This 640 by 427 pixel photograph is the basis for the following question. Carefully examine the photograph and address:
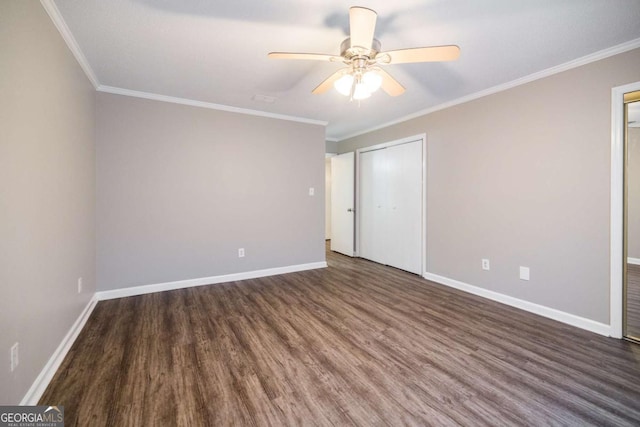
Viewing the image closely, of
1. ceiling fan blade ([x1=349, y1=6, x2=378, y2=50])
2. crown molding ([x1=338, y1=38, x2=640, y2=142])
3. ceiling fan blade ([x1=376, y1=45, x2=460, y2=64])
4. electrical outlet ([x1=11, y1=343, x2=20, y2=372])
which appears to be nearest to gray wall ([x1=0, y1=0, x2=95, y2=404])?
electrical outlet ([x1=11, y1=343, x2=20, y2=372])

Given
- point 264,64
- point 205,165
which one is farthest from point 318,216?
point 264,64

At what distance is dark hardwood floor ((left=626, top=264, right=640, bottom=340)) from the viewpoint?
2.20m

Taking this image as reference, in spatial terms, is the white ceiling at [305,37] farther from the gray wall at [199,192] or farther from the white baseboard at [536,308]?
the white baseboard at [536,308]

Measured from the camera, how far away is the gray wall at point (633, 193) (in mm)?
2207

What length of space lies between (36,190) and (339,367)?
7.20ft

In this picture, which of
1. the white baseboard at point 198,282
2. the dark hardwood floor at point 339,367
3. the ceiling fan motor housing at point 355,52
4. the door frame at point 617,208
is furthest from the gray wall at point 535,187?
the white baseboard at point 198,282

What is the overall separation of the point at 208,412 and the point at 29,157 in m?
1.74

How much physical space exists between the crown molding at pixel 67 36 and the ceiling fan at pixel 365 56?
143 centimetres

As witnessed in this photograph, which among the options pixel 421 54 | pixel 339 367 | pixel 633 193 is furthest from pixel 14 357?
pixel 633 193

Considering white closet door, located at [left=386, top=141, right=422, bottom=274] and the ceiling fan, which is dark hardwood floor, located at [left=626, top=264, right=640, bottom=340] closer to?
white closet door, located at [left=386, top=141, right=422, bottom=274]

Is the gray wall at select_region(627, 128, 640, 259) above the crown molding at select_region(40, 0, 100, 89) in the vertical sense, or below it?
below

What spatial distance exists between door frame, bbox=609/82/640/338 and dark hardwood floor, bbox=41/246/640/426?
0.78 ft

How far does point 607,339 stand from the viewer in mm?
2174

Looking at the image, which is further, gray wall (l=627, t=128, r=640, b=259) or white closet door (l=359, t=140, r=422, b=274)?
white closet door (l=359, t=140, r=422, b=274)
